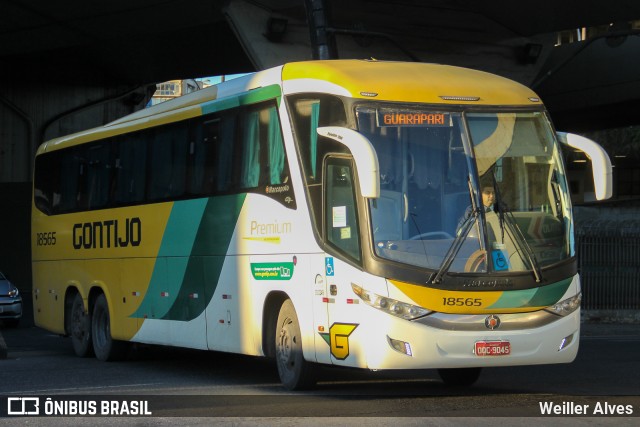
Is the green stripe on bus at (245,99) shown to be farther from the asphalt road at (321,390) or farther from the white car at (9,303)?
the white car at (9,303)

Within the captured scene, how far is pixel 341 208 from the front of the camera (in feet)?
38.7

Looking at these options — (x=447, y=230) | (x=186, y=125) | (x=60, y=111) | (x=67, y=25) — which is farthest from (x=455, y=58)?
(x=447, y=230)

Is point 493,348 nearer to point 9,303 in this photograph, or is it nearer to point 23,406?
point 23,406

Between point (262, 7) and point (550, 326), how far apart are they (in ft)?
59.1

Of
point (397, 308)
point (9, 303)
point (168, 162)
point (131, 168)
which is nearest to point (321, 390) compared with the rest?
point (397, 308)

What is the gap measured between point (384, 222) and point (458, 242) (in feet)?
2.37

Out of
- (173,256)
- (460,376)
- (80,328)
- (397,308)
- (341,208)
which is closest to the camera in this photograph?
(397,308)

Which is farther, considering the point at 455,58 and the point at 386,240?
the point at 455,58

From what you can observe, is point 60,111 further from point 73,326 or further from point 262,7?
point 73,326

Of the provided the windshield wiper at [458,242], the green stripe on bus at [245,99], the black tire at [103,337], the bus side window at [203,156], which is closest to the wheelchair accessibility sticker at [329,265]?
the windshield wiper at [458,242]

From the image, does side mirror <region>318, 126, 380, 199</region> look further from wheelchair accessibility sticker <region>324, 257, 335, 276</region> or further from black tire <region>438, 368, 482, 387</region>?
black tire <region>438, 368, 482, 387</region>

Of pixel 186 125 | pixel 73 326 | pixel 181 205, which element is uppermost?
pixel 186 125

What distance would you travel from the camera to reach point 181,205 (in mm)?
15312

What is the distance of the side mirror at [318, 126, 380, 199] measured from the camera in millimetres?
10852
